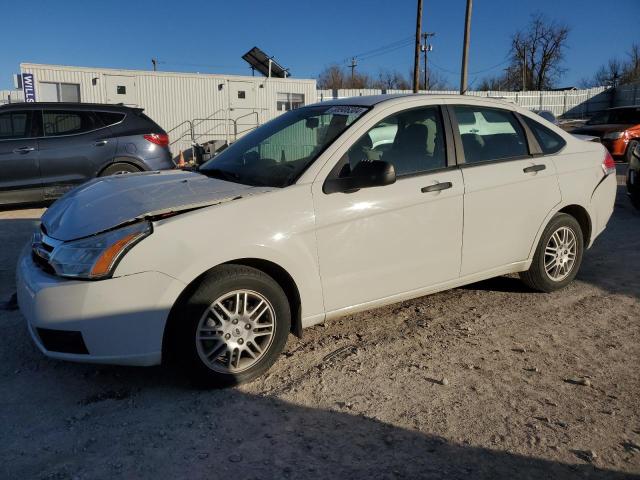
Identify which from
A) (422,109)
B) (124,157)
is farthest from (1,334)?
(124,157)

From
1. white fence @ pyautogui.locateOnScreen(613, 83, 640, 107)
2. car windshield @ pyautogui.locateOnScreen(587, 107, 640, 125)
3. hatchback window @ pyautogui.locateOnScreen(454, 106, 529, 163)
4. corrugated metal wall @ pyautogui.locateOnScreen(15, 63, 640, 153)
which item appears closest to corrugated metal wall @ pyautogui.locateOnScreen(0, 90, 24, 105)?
corrugated metal wall @ pyautogui.locateOnScreen(15, 63, 640, 153)

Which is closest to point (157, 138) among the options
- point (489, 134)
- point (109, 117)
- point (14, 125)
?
point (109, 117)

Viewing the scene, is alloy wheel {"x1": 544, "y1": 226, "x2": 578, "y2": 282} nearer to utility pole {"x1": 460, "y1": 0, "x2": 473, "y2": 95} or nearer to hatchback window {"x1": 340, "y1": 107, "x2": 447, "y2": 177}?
hatchback window {"x1": 340, "y1": 107, "x2": 447, "y2": 177}

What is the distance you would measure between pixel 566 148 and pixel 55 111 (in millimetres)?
7530

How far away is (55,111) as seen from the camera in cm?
863

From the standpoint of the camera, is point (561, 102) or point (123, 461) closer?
point (123, 461)

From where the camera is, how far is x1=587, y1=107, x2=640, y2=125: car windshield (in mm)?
15711

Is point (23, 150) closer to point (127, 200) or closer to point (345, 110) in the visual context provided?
point (127, 200)

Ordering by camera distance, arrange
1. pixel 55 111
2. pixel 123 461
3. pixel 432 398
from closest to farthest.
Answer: pixel 123 461 < pixel 432 398 < pixel 55 111

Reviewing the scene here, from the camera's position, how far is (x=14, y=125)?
8383 millimetres

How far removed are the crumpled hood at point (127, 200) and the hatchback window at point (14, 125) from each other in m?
5.40

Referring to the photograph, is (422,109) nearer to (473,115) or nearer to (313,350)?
(473,115)

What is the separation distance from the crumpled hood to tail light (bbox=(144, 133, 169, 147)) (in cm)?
535

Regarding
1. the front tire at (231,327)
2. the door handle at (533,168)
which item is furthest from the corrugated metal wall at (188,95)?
the front tire at (231,327)
